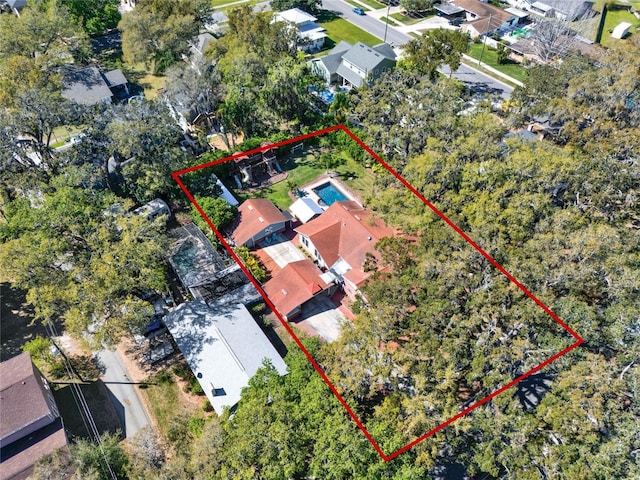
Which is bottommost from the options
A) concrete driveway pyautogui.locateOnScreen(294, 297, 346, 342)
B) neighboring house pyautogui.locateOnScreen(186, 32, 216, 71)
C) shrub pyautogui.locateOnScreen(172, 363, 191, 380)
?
concrete driveway pyautogui.locateOnScreen(294, 297, 346, 342)

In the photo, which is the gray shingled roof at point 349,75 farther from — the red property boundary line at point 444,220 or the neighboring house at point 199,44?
the neighboring house at point 199,44

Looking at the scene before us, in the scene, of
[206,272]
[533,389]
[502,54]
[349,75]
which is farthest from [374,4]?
[533,389]

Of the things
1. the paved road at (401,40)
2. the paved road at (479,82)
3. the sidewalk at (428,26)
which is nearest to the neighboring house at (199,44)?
the paved road at (401,40)

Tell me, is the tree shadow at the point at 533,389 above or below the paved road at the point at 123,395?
below

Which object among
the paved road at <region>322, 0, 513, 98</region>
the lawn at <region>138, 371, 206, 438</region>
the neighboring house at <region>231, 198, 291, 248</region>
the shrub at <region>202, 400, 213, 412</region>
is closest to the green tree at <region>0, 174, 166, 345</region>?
the lawn at <region>138, 371, 206, 438</region>

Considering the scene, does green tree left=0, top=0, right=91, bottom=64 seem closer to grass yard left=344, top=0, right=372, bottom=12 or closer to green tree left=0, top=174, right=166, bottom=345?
green tree left=0, top=174, right=166, bottom=345

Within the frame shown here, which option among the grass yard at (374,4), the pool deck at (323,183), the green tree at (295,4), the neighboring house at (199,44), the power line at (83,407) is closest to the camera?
the power line at (83,407)
